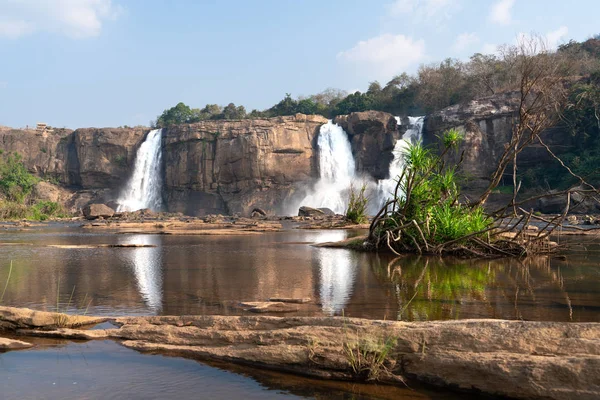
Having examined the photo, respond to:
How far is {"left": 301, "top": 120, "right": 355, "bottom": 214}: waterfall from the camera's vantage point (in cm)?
4422

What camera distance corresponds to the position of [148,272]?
8.52 meters

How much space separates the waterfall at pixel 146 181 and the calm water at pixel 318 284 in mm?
38251

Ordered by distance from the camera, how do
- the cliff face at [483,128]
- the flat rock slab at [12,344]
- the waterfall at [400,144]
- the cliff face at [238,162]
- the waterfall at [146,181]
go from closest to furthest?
the flat rock slab at [12,344]
the cliff face at [483,128]
the waterfall at [400,144]
the cliff face at [238,162]
the waterfall at [146,181]

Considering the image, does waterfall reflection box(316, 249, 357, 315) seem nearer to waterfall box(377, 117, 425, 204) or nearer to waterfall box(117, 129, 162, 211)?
waterfall box(377, 117, 425, 204)

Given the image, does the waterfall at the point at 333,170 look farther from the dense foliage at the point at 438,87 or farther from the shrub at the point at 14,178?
the shrub at the point at 14,178

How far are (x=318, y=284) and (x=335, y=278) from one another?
62 cm

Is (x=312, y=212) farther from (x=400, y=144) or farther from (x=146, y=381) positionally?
(x=146, y=381)

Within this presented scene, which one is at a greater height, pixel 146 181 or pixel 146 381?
pixel 146 181

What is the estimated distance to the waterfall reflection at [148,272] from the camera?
239 inches

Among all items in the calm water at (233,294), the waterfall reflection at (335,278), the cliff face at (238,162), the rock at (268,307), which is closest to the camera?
the calm water at (233,294)

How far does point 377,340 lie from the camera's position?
339 centimetres

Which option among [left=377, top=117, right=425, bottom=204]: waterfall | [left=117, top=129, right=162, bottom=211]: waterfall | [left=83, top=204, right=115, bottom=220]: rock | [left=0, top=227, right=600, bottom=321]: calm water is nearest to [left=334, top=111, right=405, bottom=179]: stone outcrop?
[left=377, top=117, right=425, bottom=204]: waterfall

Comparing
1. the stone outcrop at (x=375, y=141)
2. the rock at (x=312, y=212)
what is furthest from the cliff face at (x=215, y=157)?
the rock at (x=312, y=212)

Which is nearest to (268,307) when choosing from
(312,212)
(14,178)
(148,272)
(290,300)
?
(290,300)
